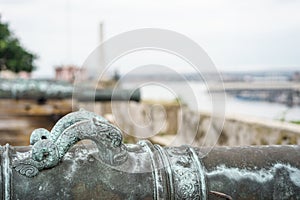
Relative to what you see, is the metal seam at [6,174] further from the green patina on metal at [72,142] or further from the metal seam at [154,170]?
the metal seam at [154,170]

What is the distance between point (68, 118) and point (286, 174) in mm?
749

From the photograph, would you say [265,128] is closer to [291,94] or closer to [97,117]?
[291,94]

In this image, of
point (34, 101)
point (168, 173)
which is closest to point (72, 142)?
point (168, 173)

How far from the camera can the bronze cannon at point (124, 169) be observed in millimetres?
1642

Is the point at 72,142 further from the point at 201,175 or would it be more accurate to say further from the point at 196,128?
the point at 196,128

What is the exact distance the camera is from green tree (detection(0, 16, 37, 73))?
1028 centimetres

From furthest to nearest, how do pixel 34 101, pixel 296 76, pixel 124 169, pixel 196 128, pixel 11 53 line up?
pixel 11 53 < pixel 34 101 < pixel 196 128 < pixel 296 76 < pixel 124 169

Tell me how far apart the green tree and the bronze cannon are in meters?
8.75

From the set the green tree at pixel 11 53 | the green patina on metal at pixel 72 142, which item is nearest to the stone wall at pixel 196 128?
the green patina on metal at pixel 72 142

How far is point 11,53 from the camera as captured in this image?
10.3 metres

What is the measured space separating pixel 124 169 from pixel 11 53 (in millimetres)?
9035

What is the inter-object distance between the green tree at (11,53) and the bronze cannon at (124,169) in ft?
28.7

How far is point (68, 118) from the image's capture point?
69.3 inches

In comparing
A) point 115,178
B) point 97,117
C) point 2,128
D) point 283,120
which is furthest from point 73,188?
point 2,128
